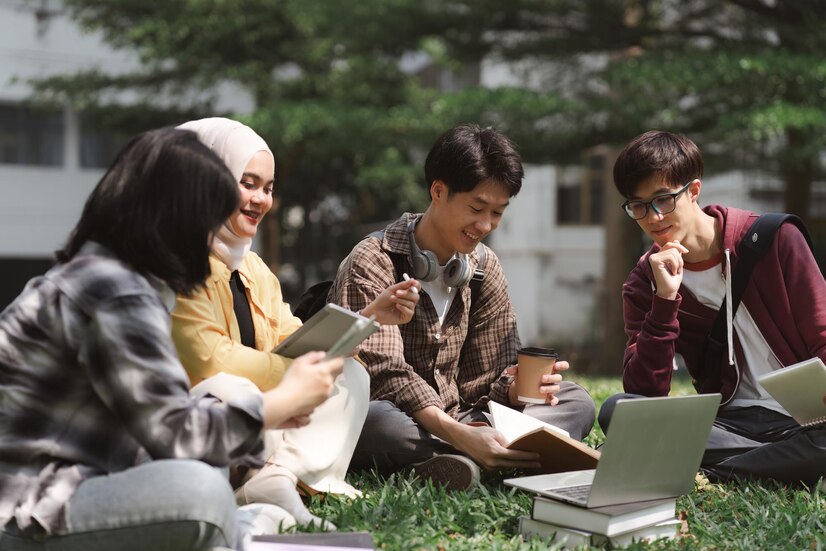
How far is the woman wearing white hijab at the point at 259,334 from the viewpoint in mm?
2904

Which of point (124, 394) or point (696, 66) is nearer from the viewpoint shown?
point (124, 394)

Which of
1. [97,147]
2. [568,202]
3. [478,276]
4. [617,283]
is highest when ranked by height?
[478,276]

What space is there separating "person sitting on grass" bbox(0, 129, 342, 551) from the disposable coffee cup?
4.59ft

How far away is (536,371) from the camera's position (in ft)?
11.6

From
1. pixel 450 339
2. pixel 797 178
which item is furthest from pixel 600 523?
pixel 797 178

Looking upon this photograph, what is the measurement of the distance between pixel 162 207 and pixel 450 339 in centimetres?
180

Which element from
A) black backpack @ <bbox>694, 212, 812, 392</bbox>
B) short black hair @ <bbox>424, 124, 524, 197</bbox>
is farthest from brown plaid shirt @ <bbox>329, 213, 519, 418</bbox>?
black backpack @ <bbox>694, 212, 812, 392</bbox>

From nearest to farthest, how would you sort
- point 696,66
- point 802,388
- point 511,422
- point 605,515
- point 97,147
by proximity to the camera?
point 605,515, point 802,388, point 511,422, point 696,66, point 97,147

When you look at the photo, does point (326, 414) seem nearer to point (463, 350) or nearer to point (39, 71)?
point (463, 350)

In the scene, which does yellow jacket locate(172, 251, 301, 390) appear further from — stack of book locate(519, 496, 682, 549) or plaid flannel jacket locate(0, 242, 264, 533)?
stack of book locate(519, 496, 682, 549)

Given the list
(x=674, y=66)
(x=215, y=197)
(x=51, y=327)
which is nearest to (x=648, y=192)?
(x=215, y=197)

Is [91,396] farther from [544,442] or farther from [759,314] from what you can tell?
[759,314]

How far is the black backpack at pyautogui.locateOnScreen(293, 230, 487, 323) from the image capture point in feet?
12.4

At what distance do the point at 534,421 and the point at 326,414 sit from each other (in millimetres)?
750
